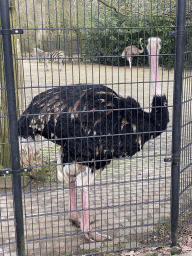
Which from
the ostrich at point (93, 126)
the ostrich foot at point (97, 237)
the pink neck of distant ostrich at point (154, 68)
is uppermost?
the pink neck of distant ostrich at point (154, 68)

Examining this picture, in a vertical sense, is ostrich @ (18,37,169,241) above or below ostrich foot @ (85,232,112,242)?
above

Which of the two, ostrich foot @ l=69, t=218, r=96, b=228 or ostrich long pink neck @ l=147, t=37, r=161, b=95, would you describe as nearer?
ostrich long pink neck @ l=147, t=37, r=161, b=95

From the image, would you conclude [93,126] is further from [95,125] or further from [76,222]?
[76,222]

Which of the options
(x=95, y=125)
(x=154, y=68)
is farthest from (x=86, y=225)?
(x=154, y=68)

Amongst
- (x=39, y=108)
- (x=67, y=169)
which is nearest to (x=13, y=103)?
(x=39, y=108)

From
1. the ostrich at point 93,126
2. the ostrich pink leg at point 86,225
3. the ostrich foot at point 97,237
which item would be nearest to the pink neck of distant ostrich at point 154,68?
the ostrich at point 93,126

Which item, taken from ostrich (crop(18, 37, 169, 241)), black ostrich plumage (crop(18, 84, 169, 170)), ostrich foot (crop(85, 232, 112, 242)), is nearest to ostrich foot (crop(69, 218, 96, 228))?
ostrich (crop(18, 37, 169, 241))

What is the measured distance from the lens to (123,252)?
122 inches

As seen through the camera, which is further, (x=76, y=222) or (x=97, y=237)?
(x=76, y=222)

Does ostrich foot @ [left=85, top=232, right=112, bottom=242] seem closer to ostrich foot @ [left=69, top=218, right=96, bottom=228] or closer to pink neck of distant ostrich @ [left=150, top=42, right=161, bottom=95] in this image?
ostrich foot @ [left=69, top=218, right=96, bottom=228]

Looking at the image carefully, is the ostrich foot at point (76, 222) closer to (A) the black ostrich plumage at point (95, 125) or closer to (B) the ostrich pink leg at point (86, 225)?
(B) the ostrich pink leg at point (86, 225)

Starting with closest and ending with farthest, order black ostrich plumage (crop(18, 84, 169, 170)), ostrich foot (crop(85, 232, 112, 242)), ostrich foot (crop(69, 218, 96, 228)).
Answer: black ostrich plumage (crop(18, 84, 169, 170)), ostrich foot (crop(85, 232, 112, 242)), ostrich foot (crop(69, 218, 96, 228))

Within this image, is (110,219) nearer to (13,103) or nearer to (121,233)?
(121,233)

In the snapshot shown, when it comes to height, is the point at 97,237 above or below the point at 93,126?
below
